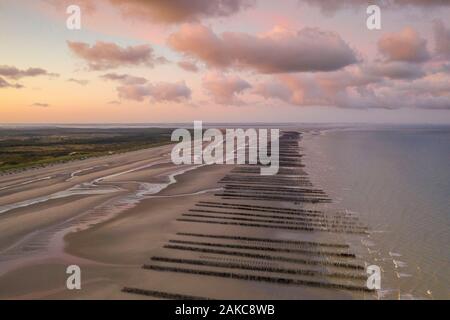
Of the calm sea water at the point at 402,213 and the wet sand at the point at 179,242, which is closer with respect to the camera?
the wet sand at the point at 179,242

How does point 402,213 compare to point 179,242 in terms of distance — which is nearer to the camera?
point 179,242

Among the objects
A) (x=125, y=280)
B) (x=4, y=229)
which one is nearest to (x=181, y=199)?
(x=4, y=229)

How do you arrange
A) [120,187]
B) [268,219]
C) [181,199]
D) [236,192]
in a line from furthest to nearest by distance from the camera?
[120,187], [236,192], [181,199], [268,219]

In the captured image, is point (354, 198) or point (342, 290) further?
point (354, 198)

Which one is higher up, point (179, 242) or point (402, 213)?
point (402, 213)

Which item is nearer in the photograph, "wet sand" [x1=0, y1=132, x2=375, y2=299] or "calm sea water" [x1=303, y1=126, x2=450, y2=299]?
"wet sand" [x1=0, y1=132, x2=375, y2=299]

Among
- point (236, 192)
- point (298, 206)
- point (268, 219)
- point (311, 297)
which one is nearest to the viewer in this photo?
point (311, 297)

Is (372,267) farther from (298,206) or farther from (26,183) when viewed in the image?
(26,183)
